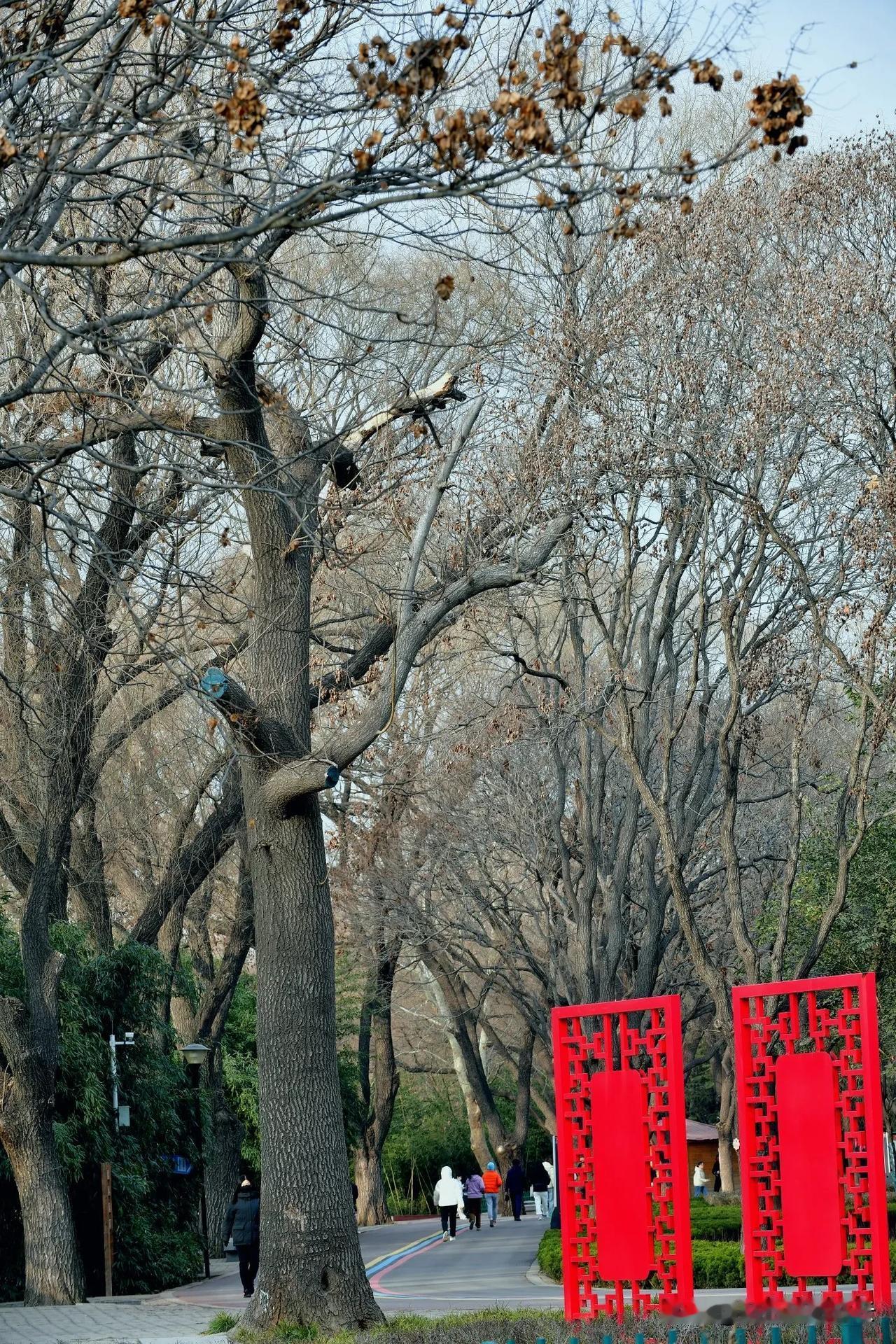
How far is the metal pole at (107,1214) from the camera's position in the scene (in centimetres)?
2206

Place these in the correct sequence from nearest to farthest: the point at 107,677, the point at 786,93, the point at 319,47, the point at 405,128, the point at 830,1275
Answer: the point at 786,93 < the point at 405,128 < the point at 319,47 < the point at 830,1275 < the point at 107,677

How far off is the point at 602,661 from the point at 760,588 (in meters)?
8.11

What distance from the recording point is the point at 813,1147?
10820 mm

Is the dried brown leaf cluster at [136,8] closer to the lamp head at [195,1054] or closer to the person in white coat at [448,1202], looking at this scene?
the lamp head at [195,1054]

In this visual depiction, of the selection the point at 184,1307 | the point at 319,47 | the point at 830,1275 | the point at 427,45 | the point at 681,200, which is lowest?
the point at 184,1307

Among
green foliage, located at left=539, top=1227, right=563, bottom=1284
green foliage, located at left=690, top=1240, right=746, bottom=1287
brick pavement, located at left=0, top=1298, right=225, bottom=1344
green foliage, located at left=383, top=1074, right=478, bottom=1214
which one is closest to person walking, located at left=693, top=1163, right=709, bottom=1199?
green foliage, located at left=383, top=1074, right=478, bottom=1214

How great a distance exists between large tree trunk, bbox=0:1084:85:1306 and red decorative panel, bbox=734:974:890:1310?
10789 millimetres

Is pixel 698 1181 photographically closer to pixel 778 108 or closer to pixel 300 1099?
pixel 300 1099

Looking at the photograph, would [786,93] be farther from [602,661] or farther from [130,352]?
[602,661]

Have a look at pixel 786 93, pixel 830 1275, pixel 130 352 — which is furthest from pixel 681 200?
pixel 830 1275

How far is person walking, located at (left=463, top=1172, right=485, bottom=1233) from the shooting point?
113 feet

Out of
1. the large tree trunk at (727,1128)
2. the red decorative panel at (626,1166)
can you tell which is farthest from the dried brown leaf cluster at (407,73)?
the large tree trunk at (727,1128)

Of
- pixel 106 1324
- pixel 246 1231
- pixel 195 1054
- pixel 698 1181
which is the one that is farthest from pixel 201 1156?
pixel 698 1181

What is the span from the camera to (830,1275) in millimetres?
10555
